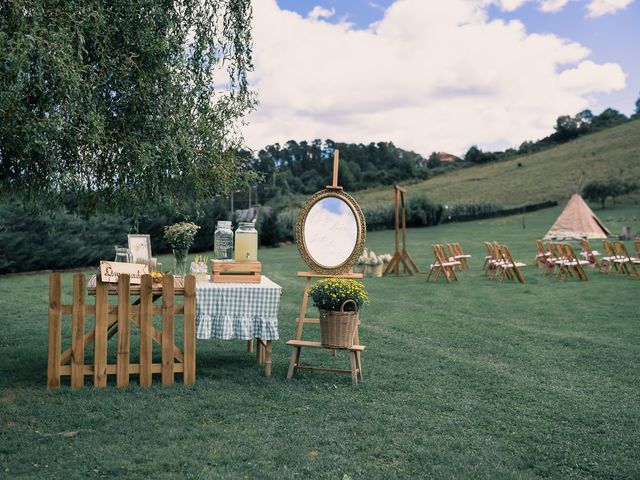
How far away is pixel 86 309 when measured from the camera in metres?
6.09

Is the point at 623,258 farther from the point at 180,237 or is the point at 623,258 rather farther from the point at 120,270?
the point at 120,270

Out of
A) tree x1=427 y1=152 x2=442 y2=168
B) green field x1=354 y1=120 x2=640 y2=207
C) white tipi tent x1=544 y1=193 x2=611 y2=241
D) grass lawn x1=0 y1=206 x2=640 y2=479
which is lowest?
grass lawn x1=0 y1=206 x2=640 y2=479

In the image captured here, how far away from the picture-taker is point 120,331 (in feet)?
19.8

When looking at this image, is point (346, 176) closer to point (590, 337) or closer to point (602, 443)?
point (590, 337)

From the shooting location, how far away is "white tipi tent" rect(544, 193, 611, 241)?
29.8 m

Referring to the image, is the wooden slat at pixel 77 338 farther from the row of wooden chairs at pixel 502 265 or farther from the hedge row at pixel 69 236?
the row of wooden chairs at pixel 502 265

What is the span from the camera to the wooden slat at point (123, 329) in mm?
6031

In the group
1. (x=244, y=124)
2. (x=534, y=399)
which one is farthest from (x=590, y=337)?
(x=244, y=124)

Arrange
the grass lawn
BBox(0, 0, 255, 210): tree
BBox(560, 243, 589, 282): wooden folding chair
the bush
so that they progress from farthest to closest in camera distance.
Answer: the bush, BBox(560, 243, 589, 282): wooden folding chair, BBox(0, 0, 255, 210): tree, the grass lawn

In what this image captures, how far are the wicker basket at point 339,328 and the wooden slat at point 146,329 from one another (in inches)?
67.6

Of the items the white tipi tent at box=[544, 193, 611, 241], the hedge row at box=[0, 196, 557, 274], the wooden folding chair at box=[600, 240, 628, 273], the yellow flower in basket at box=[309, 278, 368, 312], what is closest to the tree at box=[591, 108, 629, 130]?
the white tipi tent at box=[544, 193, 611, 241]

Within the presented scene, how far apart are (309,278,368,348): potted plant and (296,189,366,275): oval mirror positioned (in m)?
0.45

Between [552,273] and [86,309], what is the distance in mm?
15105

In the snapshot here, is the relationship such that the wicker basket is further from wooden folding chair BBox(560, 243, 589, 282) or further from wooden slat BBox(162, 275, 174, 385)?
wooden folding chair BBox(560, 243, 589, 282)
